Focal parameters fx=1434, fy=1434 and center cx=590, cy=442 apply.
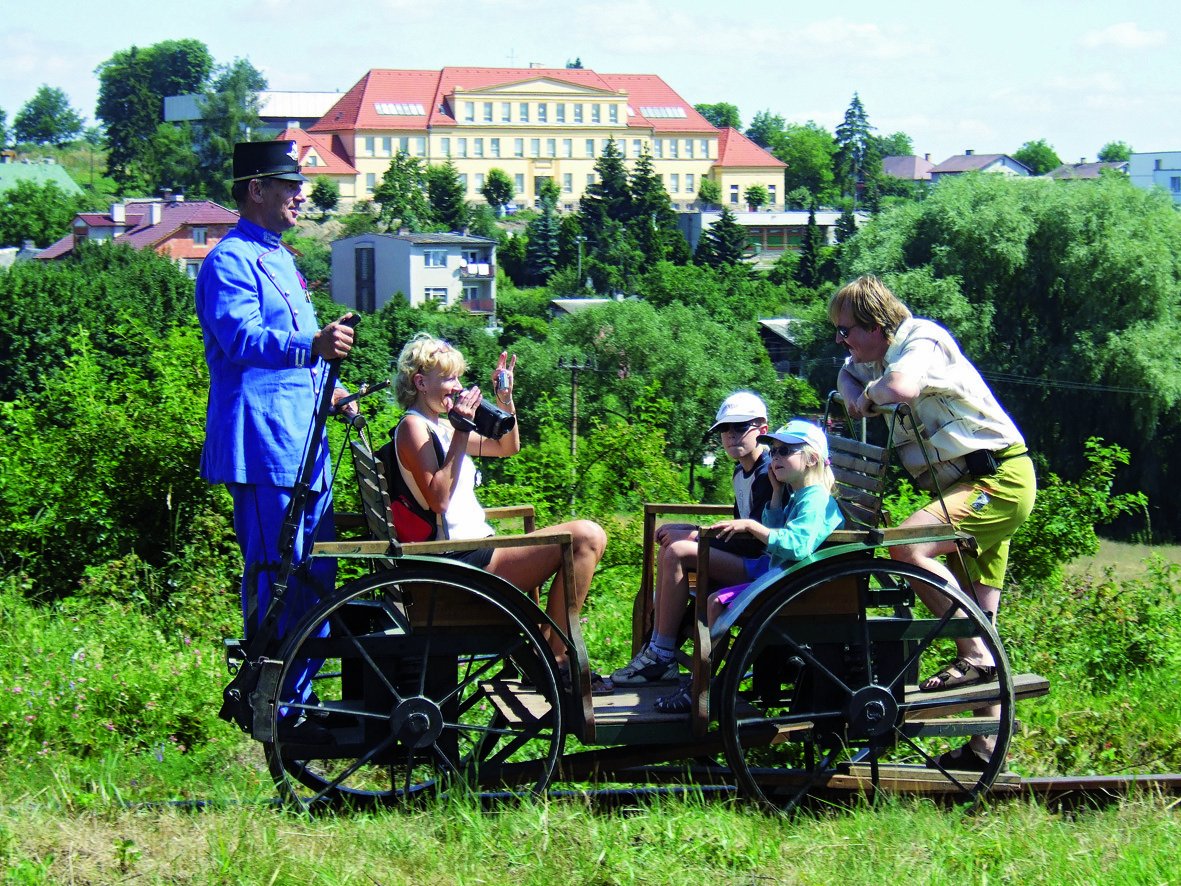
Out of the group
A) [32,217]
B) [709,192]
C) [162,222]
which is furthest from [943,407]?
[709,192]

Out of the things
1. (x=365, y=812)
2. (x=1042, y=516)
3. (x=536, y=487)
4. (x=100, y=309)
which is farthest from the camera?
(x=100, y=309)

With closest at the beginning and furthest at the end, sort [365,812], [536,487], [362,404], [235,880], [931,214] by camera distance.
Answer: [235,880], [365,812], [362,404], [536,487], [931,214]

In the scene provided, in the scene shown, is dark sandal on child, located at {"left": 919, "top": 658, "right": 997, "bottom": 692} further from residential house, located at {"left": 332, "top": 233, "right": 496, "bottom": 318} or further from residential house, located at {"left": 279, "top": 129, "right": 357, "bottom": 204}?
residential house, located at {"left": 279, "top": 129, "right": 357, "bottom": 204}

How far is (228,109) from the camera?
375ft

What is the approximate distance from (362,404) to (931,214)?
42375 mm

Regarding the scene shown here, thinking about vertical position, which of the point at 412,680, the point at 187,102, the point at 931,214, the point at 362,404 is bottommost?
the point at 412,680

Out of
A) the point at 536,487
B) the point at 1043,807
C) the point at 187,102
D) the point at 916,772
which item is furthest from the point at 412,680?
the point at 187,102

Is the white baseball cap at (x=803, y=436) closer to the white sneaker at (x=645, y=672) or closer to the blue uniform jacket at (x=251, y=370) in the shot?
the white sneaker at (x=645, y=672)

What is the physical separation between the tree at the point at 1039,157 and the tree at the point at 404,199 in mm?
81835

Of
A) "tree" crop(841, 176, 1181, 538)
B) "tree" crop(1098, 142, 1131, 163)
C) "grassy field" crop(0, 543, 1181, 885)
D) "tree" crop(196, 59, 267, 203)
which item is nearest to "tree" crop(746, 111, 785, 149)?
"tree" crop(1098, 142, 1131, 163)

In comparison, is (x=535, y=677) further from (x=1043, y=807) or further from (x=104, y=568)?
(x=104, y=568)

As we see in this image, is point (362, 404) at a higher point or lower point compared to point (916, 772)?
higher

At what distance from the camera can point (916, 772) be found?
16.1 ft

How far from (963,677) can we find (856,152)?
16560 cm
